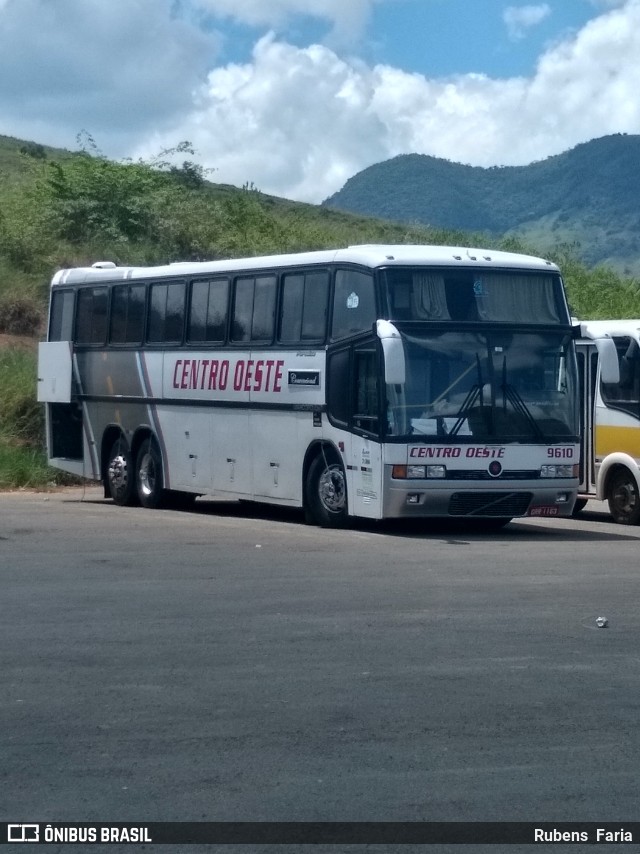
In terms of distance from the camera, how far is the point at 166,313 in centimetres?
2052

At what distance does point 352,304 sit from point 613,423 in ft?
14.0

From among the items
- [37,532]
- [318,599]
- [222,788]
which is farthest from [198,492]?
[222,788]

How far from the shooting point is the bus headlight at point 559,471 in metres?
16.4

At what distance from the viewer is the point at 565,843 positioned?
17.5 feet

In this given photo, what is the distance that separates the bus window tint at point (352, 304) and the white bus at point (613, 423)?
130 inches

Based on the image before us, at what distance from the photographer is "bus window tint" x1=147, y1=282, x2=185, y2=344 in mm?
20234

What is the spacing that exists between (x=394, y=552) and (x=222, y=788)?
29.0ft

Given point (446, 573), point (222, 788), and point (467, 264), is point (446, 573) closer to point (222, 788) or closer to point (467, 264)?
point (467, 264)

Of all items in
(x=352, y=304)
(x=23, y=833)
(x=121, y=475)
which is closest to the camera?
(x=23, y=833)

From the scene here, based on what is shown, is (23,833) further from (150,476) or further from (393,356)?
(150,476)

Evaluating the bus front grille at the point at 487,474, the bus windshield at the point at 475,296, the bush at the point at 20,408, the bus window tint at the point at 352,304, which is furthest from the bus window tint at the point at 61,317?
the bus front grille at the point at 487,474

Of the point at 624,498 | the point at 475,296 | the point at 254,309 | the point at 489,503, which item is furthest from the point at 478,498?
the point at 254,309

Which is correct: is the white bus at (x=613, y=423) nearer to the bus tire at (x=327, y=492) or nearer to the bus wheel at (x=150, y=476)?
the bus tire at (x=327, y=492)

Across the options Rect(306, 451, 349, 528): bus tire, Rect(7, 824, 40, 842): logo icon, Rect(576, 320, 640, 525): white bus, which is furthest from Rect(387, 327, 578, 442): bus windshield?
Rect(7, 824, 40, 842): logo icon
